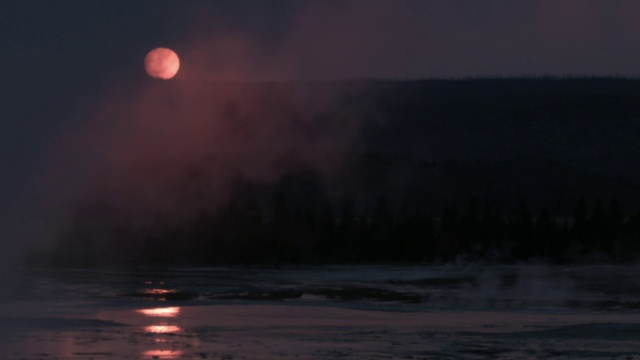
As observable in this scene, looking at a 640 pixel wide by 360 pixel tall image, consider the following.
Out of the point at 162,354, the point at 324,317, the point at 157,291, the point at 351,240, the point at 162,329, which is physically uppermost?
the point at 351,240

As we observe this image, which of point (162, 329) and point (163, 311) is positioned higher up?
point (163, 311)

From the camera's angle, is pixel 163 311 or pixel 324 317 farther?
pixel 163 311

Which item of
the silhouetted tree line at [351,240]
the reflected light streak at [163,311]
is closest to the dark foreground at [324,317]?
the reflected light streak at [163,311]

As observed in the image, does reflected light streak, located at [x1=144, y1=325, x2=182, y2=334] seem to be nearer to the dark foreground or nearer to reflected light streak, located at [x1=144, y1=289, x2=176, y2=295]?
the dark foreground

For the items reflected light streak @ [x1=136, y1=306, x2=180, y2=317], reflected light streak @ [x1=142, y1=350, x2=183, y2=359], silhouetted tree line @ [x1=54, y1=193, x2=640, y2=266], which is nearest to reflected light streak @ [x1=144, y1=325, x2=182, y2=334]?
reflected light streak @ [x1=136, y1=306, x2=180, y2=317]

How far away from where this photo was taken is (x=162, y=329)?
23.5m

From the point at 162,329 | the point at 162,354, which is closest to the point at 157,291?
the point at 162,329

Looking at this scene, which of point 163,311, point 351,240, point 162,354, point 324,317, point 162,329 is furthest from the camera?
point 351,240

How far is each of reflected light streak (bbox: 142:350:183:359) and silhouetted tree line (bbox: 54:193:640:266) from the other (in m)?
28.9

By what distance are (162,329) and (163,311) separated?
3788 mm

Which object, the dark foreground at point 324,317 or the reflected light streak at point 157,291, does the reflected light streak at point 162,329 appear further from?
the reflected light streak at point 157,291

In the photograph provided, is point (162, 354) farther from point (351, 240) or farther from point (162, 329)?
point (351, 240)

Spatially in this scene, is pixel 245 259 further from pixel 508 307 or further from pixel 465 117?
pixel 465 117

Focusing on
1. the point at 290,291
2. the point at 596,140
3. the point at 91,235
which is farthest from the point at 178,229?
the point at 596,140
